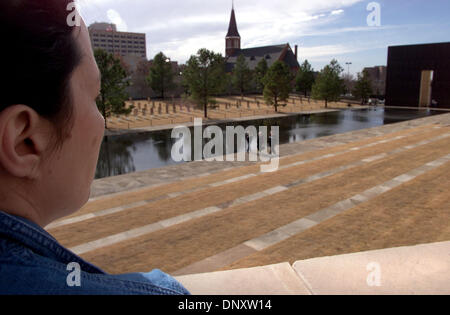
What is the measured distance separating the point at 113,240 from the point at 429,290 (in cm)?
550

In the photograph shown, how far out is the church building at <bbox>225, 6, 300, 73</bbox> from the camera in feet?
302

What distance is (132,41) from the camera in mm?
117188

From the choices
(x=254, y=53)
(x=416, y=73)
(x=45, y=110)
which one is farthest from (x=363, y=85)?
(x=45, y=110)

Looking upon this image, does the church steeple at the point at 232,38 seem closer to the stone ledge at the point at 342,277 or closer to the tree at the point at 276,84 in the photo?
the tree at the point at 276,84

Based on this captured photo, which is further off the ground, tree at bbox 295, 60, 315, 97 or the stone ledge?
tree at bbox 295, 60, 315, 97

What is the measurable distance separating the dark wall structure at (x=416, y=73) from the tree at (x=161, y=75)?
135 ft

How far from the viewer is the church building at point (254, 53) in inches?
3627

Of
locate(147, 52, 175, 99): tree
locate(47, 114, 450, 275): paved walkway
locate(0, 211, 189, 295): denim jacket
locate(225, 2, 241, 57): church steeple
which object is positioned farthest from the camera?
locate(225, 2, 241, 57): church steeple

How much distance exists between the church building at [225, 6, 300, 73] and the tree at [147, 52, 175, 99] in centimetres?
3224

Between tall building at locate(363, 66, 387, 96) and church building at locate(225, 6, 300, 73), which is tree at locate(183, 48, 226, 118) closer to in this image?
church building at locate(225, 6, 300, 73)

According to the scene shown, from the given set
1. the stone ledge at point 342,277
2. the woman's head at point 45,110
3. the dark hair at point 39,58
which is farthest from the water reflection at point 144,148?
the dark hair at point 39,58

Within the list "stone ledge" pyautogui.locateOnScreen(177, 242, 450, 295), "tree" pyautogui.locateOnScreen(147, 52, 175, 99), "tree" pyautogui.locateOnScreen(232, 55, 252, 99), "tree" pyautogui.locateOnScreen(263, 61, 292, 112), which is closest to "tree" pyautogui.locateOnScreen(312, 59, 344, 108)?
"tree" pyautogui.locateOnScreen(263, 61, 292, 112)
